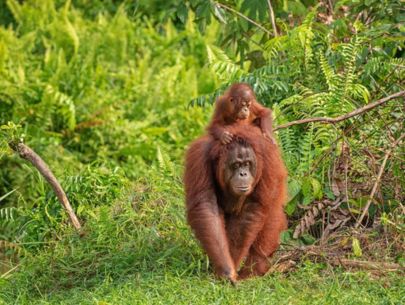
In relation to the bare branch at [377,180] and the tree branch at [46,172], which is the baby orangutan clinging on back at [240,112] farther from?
the tree branch at [46,172]

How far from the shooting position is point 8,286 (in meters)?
7.46

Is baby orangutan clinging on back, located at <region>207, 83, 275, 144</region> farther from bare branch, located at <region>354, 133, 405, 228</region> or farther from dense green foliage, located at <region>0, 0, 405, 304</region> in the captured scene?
bare branch, located at <region>354, 133, 405, 228</region>

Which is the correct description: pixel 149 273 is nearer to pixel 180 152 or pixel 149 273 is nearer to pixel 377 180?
pixel 377 180

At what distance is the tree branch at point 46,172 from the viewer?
7816 millimetres

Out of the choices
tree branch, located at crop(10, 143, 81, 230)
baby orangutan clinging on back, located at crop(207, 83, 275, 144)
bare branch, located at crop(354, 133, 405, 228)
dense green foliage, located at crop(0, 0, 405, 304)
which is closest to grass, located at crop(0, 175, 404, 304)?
dense green foliage, located at crop(0, 0, 405, 304)

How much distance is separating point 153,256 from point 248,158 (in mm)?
1018

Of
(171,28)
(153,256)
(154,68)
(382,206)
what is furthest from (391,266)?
(171,28)

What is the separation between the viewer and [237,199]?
712cm

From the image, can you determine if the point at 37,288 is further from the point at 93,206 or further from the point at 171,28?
the point at 171,28

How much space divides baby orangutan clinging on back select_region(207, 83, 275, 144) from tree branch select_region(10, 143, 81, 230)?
4.18 ft

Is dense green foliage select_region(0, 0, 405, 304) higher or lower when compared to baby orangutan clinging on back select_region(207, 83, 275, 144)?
lower

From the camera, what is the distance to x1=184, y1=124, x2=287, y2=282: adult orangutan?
22.7 ft

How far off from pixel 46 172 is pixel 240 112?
58.7 inches

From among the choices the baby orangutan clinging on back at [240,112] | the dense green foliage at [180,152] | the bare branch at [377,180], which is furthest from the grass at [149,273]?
the baby orangutan clinging on back at [240,112]
